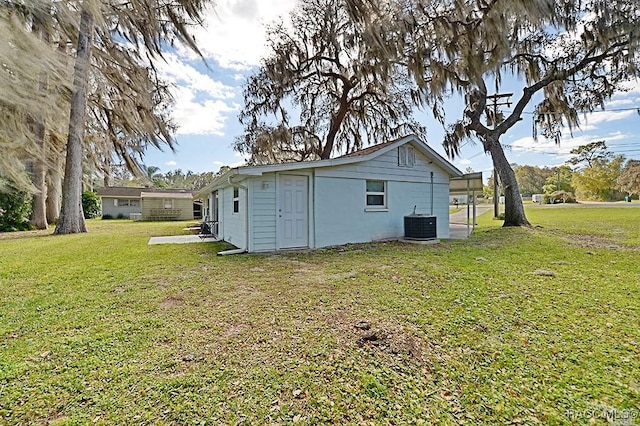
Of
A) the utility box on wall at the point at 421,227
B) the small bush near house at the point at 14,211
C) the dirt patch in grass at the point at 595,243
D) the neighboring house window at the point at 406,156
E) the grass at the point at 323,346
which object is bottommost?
the grass at the point at 323,346

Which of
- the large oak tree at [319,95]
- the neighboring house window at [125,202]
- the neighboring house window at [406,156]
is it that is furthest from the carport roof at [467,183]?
the neighboring house window at [125,202]

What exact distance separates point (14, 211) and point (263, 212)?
13.3 meters

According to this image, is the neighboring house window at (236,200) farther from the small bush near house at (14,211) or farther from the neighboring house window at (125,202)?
the neighboring house window at (125,202)

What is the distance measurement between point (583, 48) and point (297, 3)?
33.5 ft

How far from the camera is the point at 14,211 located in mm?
13633

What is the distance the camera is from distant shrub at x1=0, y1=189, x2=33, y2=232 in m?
13.2

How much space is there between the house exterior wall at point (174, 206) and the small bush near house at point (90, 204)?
12.9 feet

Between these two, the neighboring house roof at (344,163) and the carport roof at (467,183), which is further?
the carport roof at (467,183)

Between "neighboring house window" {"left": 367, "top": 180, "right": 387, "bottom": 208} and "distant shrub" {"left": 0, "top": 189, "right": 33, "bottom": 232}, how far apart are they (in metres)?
14.4

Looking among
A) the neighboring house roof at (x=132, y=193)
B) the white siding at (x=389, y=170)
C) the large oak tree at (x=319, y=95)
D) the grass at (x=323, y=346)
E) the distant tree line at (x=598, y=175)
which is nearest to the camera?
the grass at (x=323, y=346)

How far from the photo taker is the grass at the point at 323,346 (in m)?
1.98

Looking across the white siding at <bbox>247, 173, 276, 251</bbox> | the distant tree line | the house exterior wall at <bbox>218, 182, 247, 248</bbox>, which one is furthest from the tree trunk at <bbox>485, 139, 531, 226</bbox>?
the distant tree line

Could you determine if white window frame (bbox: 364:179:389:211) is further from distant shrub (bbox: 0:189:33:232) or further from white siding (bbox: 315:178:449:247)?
distant shrub (bbox: 0:189:33:232)

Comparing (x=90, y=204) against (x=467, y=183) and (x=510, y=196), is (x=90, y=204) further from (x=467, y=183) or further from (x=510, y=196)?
(x=510, y=196)
